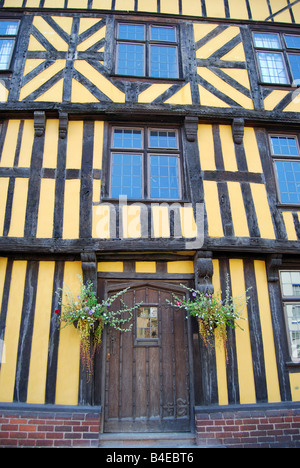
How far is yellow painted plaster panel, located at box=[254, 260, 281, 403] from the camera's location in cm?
482

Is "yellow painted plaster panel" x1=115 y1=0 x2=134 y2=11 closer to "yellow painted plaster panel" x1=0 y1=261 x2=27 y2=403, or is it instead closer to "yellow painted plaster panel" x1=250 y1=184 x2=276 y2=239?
"yellow painted plaster panel" x1=250 y1=184 x2=276 y2=239

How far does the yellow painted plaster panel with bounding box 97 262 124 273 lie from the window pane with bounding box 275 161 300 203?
10.3 feet

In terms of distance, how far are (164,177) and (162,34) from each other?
3.46 metres

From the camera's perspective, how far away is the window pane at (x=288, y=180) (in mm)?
5852

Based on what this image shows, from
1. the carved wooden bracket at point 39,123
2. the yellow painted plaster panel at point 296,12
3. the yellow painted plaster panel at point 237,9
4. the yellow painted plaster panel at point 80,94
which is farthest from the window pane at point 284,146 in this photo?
the carved wooden bracket at point 39,123

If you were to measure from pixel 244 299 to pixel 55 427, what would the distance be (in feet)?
10.8

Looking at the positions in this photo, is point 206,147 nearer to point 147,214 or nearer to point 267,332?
point 147,214

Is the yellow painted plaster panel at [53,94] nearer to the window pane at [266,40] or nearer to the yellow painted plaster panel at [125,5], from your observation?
the yellow painted plaster panel at [125,5]

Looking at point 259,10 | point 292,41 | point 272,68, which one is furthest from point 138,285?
point 259,10

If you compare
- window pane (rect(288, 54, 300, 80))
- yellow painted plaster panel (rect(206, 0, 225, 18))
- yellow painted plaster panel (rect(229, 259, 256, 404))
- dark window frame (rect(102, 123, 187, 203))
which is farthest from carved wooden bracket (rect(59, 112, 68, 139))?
window pane (rect(288, 54, 300, 80))

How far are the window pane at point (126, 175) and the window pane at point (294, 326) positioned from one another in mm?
3122

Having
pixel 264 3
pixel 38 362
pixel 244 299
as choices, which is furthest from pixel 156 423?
pixel 264 3

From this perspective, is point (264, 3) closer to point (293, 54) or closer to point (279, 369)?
point (293, 54)

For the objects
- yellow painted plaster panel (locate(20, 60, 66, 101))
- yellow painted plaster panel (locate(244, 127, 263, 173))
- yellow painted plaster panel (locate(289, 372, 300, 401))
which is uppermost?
yellow painted plaster panel (locate(20, 60, 66, 101))
